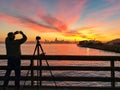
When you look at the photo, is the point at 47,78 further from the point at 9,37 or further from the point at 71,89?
the point at 9,37

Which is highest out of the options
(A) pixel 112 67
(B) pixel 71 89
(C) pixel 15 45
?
(C) pixel 15 45

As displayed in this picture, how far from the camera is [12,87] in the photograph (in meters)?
10.8

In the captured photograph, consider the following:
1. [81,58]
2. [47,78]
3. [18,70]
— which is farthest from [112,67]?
[18,70]

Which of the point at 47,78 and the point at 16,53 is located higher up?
the point at 16,53

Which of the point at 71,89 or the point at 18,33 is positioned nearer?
the point at 18,33

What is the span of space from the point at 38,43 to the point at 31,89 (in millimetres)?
1744

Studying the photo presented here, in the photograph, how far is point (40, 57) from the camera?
1080cm

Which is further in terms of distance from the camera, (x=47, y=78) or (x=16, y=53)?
(x=47, y=78)

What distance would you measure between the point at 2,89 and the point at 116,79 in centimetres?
389

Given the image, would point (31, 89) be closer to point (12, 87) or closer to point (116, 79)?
point (12, 87)

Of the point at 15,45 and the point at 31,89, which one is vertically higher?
the point at 15,45

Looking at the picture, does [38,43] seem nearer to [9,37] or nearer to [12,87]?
[9,37]

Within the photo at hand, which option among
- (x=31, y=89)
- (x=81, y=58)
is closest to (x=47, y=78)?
(x=31, y=89)

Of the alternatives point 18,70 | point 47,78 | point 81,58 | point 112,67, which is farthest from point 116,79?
point 18,70
